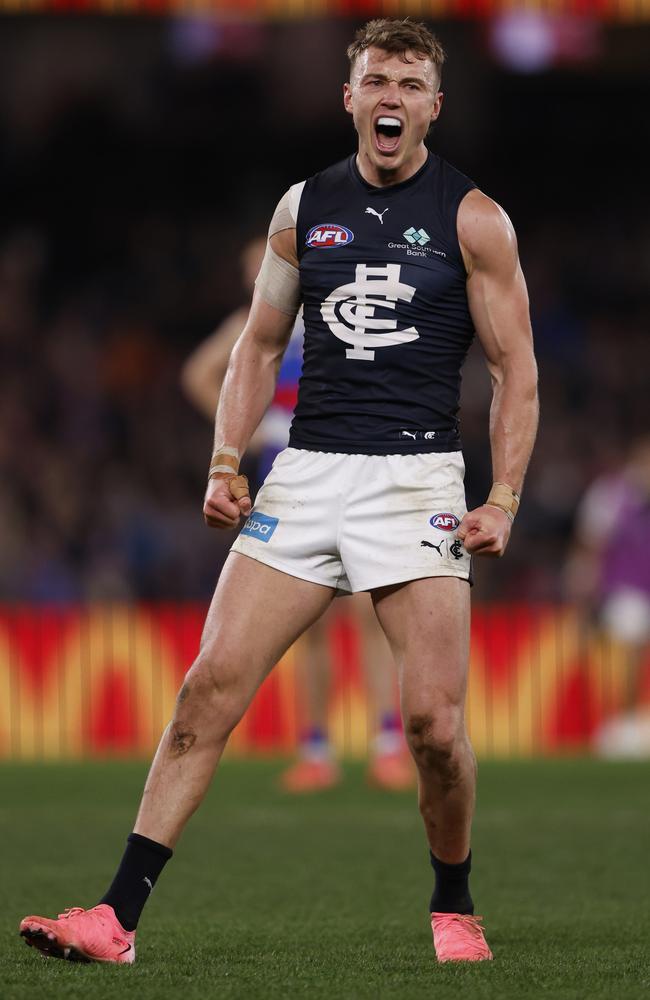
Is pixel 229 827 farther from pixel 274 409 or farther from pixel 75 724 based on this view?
pixel 75 724

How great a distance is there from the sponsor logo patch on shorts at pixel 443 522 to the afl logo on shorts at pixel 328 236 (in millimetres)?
758

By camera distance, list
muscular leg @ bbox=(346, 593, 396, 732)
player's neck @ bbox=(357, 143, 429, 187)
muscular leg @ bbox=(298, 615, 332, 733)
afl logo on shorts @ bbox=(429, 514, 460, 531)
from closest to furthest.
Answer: afl logo on shorts @ bbox=(429, 514, 460, 531) < player's neck @ bbox=(357, 143, 429, 187) < muscular leg @ bbox=(346, 593, 396, 732) < muscular leg @ bbox=(298, 615, 332, 733)

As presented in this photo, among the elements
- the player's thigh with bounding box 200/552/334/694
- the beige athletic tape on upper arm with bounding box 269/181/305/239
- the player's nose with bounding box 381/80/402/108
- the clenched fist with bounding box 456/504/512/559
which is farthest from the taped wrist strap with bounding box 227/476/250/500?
the player's nose with bounding box 381/80/402/108

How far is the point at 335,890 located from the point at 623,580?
711 cm

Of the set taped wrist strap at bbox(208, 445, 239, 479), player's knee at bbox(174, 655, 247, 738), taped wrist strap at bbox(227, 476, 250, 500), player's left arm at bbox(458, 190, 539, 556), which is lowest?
player's knee at bbox(174, 655, 247, 738)

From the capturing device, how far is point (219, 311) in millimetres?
18484

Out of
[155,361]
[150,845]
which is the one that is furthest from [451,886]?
[155,361]

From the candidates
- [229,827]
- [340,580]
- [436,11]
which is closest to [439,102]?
[340,580]

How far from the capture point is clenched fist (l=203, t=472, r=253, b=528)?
464cm

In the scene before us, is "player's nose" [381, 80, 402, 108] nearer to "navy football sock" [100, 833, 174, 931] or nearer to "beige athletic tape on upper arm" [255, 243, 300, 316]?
"beige athletic tape on upper arm" [255, 243, 300, 316]

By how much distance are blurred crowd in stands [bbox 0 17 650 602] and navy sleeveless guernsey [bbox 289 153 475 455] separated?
1065 cm

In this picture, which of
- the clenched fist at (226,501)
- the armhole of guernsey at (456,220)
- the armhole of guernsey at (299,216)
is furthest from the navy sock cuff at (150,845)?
the armhole of guernsey at (456,220)

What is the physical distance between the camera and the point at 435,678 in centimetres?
455

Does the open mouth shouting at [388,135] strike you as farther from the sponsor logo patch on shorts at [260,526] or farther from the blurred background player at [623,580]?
the blurred background player at [623,580]
